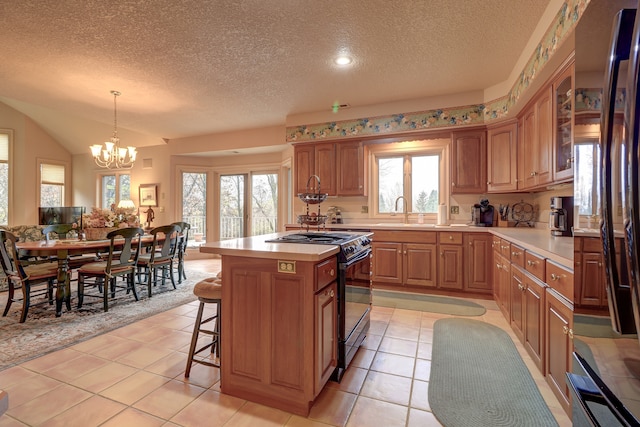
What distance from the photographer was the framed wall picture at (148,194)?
671cm

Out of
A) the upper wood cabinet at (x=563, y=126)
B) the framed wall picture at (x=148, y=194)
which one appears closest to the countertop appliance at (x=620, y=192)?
the upper wood cabinet at (x=563, y=126)

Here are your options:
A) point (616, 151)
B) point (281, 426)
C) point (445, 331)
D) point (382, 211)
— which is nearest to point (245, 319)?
point (281, 426)

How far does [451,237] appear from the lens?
3.74m

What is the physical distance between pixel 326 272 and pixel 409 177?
10.5 ft

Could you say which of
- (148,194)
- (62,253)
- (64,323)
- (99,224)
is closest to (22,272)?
(62,253)

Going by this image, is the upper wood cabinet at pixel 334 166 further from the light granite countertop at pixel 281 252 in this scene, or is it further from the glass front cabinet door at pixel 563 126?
the light granite countertop at pixel 281 252

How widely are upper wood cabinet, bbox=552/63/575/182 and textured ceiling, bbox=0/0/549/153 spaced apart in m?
0.59

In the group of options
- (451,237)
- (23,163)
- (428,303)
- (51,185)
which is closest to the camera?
(428,303)

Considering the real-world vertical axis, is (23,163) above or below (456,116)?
below

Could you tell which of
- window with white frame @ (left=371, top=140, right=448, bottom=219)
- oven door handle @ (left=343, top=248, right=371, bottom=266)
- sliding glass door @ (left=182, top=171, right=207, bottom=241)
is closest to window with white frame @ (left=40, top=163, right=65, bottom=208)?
sliding glass door @ (left=182, top=171, right=207, bottom=241)

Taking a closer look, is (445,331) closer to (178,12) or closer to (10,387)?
(10,387)

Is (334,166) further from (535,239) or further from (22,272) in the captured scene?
(22,272)

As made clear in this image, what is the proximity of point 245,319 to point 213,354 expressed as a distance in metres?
0.83

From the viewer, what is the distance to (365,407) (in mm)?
1760
